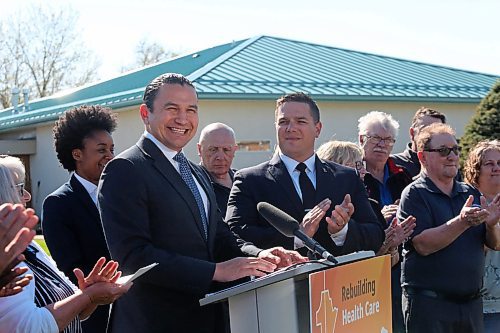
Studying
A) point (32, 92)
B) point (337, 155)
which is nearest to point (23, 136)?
point (32, 92)

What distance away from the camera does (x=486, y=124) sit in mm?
11859

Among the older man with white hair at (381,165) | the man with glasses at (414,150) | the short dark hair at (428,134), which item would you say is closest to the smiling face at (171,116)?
the short dark hair at (428,134)

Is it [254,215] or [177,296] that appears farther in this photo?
[254,215]

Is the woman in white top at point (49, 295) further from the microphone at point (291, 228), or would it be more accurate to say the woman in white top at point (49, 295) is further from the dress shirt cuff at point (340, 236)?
the dress shirt cuff at point (340, 236)

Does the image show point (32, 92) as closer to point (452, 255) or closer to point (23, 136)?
A: point (23, 136)

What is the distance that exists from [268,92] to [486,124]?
6.02 metres

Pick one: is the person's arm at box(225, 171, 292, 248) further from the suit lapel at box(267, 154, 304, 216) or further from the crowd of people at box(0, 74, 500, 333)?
the suit lapel at box(267, 154, 304, 216)

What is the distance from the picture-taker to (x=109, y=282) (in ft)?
10.5

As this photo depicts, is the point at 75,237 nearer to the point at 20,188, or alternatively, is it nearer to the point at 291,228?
the point at 20,188

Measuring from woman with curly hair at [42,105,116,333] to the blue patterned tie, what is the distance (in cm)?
106

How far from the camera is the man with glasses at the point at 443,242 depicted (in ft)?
16.0

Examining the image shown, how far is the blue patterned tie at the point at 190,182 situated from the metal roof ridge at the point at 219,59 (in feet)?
41.2

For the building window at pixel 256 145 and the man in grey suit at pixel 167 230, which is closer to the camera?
the man in grey suit at pixel 167 230

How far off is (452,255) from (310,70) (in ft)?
48.0
